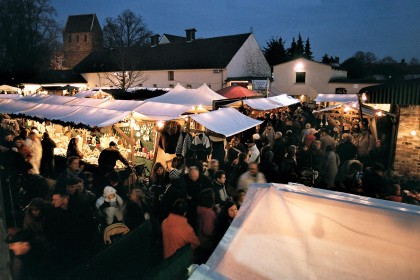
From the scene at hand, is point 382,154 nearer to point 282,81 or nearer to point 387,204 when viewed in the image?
point 387,204

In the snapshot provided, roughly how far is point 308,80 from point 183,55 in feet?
45.4

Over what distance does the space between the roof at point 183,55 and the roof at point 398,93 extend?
80.8ft

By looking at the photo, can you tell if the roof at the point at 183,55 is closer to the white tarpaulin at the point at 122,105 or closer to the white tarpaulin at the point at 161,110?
the white tarpaulin at the point at 122,105

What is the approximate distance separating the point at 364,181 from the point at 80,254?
15.6 feet

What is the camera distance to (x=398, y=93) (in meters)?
7.04

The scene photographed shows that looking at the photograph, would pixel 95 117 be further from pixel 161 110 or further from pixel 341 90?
pixel 341 90

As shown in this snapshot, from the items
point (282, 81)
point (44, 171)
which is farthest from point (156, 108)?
point (282, 81)

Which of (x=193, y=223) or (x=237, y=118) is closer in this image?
(x=193, y=223)

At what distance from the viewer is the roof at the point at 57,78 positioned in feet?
132

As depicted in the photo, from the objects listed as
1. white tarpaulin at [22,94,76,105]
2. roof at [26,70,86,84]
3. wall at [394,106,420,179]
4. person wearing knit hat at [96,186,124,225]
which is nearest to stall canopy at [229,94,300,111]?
wall at [394,106,420,179]

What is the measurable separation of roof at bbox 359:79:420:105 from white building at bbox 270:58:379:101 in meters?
24.4

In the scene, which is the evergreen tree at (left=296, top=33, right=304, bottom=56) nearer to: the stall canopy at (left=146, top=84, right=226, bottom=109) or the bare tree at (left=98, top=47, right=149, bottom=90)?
the bare tree at (left=98, top=47, right=149, bottom=90)

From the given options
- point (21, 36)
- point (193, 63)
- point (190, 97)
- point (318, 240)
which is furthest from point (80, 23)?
point (318, 240)

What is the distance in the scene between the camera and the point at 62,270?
3.98m
